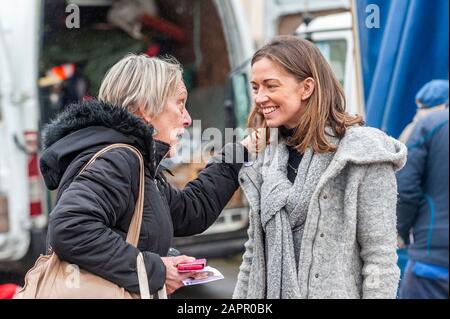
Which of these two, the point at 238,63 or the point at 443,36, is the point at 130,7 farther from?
the point at 443,36

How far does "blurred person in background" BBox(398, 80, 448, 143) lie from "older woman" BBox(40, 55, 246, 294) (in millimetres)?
1936

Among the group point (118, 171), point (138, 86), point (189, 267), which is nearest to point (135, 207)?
point (118, 171)

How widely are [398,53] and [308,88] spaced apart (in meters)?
1.69

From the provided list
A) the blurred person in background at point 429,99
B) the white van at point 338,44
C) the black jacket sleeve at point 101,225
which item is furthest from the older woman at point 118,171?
the white van at point 338,44

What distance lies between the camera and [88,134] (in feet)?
6.09

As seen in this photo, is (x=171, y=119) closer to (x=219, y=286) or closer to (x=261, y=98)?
(x=261, y=98)

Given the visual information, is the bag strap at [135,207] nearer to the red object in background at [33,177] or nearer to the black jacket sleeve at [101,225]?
the black jacket sleeve at [101,225]

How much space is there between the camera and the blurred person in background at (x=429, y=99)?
3613mm

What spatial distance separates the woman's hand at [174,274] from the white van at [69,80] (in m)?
1.48

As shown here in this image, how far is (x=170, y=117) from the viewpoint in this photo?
→ 201cm

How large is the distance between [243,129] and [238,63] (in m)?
0.75

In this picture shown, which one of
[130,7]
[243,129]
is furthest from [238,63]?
[130,7]

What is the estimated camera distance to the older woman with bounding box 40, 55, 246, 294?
1.72 meters
